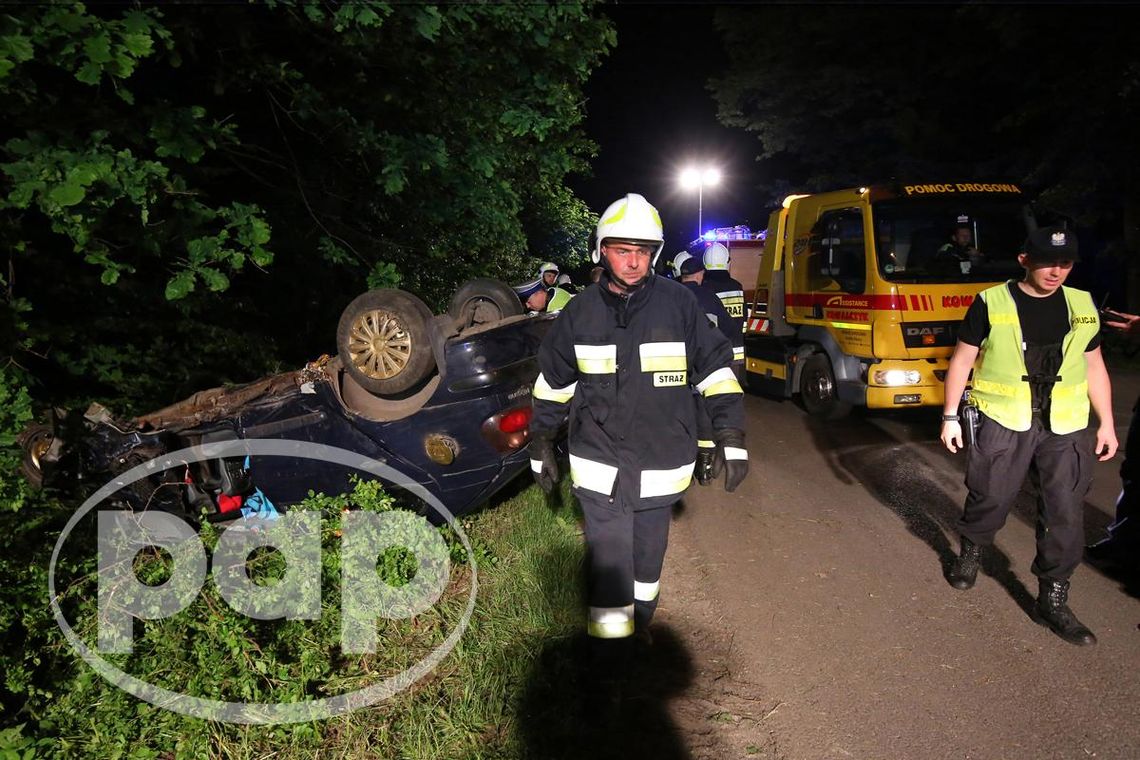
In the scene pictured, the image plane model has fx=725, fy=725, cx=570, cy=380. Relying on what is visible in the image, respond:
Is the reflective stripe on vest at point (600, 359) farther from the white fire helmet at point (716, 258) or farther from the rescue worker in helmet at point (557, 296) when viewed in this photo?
the white fire helmet at point (716, 258)

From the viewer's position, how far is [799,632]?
3549mm

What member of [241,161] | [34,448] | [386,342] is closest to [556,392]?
[386,342]

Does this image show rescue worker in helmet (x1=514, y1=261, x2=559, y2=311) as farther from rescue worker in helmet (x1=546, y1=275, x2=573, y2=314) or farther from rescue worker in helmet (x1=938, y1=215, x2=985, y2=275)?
rescue worker in helmet (x1=938, y1=215, x2=985, y2=275)

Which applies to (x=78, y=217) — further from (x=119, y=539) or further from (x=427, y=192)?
(x=427, y=192)

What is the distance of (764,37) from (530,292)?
14403mm

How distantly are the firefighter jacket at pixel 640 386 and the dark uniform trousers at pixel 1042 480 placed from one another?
1.51 metres

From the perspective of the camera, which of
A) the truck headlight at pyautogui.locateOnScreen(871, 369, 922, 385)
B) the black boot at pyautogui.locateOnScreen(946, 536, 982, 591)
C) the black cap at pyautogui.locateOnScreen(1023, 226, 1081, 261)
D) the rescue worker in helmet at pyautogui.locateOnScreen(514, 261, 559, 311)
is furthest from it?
the rescue worker in helmet at pyautogui.locateOnScreen(514, 261, 559, 311)

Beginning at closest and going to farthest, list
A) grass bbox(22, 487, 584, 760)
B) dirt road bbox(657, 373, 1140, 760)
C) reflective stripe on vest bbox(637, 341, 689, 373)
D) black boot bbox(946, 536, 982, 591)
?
grass bbox(22, 487, 584, 760) < dirt road bbox(657, 373, 1140, 760) < reflective stripe on vest bbox(637, 341, 689, 373) < black boot bbox(946, 536, 982, 591)

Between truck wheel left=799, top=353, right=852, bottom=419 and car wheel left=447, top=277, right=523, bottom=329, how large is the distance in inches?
160

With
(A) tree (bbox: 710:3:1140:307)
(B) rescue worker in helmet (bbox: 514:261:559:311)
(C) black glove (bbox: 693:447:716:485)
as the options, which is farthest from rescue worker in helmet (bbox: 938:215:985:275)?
(A) tree (bbox: 710:3:1140:307)

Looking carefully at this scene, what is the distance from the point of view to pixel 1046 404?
3.45 meters

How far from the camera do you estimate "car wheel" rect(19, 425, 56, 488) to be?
370 cm

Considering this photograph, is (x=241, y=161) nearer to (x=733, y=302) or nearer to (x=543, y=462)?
(x=543, y=462)

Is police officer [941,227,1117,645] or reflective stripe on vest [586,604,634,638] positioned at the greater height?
police officer [941,227,1117,645]
